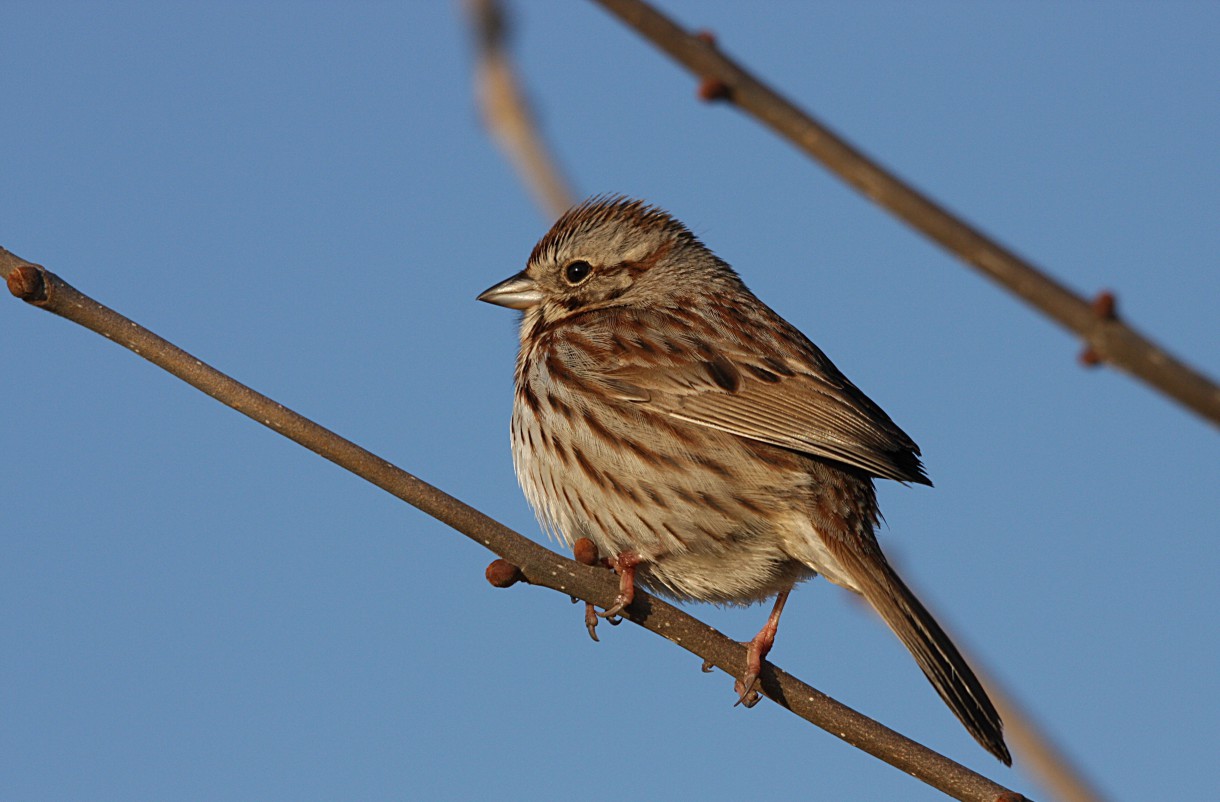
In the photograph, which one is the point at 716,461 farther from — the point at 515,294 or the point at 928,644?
the point at 515,294

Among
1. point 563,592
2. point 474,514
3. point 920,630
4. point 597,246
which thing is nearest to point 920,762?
point 920,630

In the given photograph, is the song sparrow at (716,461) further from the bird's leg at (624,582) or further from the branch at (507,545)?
the branch at (507,545)

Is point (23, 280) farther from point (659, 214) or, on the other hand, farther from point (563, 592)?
point (659, 214)

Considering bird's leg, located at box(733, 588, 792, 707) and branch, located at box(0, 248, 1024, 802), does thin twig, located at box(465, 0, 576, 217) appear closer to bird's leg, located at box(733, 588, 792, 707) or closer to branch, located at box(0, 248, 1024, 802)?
branch, located at box(0, 248, 1024, 802)

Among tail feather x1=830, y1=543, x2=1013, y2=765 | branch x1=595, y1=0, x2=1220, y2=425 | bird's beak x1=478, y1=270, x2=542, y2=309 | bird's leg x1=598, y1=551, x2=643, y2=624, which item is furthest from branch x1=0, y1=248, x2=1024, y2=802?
bird's beak x1=478, y1=270, x2=542, y2=309

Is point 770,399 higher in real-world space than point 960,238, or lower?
higher

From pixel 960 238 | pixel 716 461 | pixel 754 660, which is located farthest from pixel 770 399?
pixel 960 238

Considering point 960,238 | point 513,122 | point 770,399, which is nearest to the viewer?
point 960,238

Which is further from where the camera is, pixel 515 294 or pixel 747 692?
pixel 515 294
